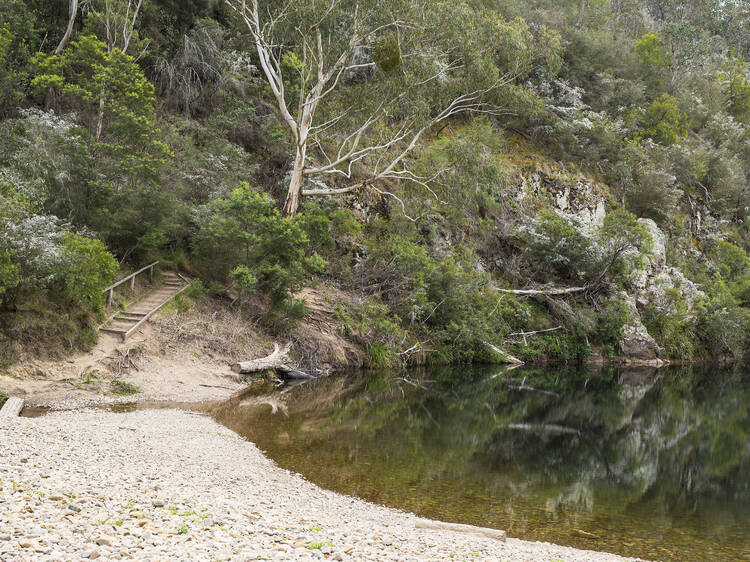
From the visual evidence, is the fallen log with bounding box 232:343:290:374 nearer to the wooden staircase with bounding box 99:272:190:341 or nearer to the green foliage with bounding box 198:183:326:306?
the green foliage with bounding box 198:183:326:306

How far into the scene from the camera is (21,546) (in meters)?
4.20

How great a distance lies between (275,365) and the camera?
1922 cm

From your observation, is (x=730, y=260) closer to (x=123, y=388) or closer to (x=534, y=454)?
(x=534, y=454)

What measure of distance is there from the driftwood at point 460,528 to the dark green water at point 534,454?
0.91 m

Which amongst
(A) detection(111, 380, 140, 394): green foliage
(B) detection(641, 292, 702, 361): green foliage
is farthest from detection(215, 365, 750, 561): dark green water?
(B) detection(641, 292, 702, 361): green foliage

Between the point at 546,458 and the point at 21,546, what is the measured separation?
428 inches

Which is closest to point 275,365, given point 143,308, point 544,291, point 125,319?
→ point 143,308

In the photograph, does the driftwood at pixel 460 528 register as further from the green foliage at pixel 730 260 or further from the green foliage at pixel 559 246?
the green foliage at pixel 730 260

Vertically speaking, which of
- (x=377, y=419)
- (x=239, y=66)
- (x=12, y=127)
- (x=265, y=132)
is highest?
(x=239, y=66)

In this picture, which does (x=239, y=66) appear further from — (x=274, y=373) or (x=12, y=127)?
(x=274, y=373)

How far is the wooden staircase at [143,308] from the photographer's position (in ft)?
53.9

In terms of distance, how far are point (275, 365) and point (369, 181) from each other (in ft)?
36.1

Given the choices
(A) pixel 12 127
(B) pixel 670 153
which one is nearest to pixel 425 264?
(A) pixel 12 127

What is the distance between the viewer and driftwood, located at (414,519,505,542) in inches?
286
